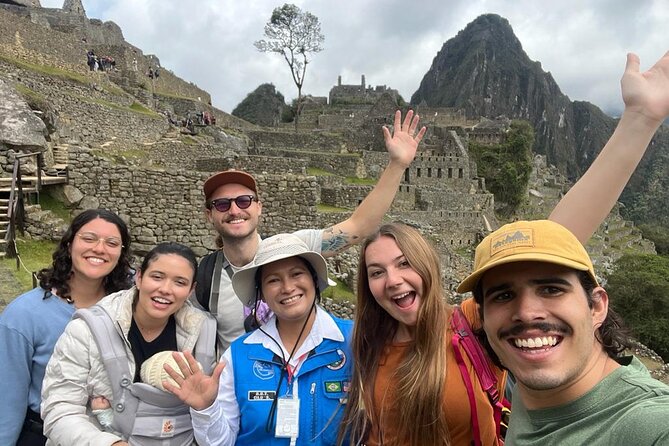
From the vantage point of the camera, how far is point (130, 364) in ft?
9.47

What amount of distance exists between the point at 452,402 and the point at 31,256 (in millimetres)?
8071

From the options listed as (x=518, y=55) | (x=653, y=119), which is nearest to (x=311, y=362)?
(x=653, y=119)

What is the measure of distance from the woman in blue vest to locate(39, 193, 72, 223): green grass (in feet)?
24.2

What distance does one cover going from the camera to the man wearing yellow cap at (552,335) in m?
1.70

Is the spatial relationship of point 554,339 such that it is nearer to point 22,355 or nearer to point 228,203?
point 228,203

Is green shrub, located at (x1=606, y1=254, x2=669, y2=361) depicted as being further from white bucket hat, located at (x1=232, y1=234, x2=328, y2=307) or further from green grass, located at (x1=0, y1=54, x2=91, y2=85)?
green grass, located at (x1=0, y1=54, x2=91, y2=85)

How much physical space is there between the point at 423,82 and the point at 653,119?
372 feet

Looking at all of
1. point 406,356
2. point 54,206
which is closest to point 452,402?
point 406,356

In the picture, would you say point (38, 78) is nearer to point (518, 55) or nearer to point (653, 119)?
point (653, 119)

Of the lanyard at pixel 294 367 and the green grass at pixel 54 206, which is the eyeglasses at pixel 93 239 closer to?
the lanyard at pixel 294 367

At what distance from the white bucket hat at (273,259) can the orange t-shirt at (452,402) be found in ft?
2.51

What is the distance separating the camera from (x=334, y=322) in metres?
3.17

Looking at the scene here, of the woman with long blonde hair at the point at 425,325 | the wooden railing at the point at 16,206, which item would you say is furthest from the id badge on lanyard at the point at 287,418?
the wooden railing at the point at 16,206

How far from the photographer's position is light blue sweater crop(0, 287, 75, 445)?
2.90 m
